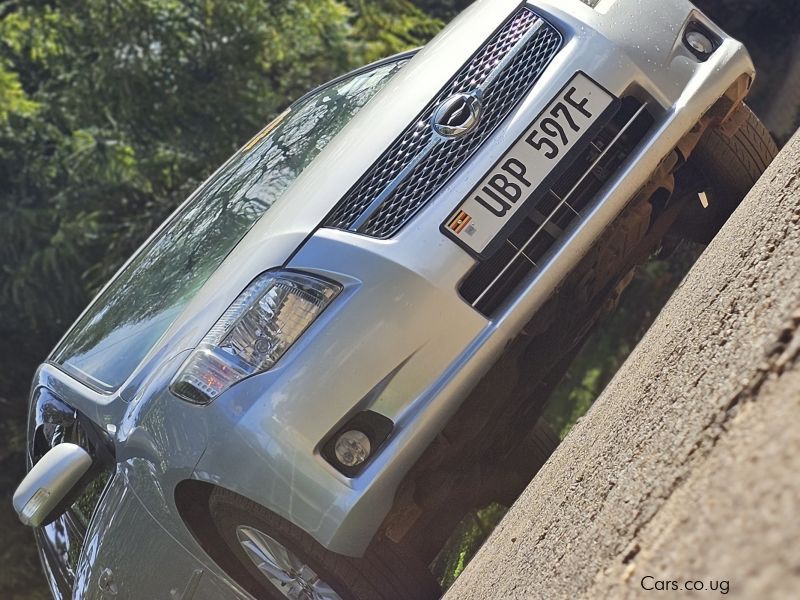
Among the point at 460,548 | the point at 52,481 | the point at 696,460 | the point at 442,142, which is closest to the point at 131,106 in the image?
the point at 52,481

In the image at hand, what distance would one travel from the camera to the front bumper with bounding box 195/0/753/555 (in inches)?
84.9

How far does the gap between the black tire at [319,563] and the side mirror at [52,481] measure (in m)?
0.47

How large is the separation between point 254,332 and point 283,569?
2.21 ft

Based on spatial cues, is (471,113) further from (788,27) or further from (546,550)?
(788,27)

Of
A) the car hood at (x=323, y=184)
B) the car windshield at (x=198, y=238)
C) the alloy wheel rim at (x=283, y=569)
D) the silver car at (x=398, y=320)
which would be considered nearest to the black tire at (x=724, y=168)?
the silver car at (x=398, y=320)

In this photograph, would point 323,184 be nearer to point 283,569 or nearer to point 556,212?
point 556,212

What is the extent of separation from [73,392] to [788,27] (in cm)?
476

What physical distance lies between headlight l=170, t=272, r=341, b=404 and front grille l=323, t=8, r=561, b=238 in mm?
213

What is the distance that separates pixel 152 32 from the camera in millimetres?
6367

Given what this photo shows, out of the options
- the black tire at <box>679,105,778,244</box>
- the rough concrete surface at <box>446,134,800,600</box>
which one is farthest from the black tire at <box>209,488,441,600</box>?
the black tire at <box>679,105,778,244</box>

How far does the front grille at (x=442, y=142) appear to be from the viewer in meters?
2.30

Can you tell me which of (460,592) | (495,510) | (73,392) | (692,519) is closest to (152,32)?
(73,392)

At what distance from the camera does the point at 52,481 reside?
8.29 feet

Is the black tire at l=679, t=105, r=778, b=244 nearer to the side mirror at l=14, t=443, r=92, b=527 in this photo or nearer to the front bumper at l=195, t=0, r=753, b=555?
the front bumper at l=195, t=0, r=753, b=555
